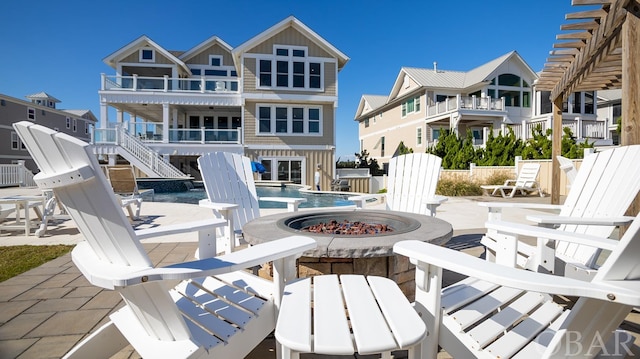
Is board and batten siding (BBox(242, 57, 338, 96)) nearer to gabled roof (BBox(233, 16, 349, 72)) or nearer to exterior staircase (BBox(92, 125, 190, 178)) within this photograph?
gabled roof (BBox(233, 16, 349, 72))

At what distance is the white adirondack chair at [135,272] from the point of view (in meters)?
1.05

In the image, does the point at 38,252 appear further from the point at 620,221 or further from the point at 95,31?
the point at 95,31

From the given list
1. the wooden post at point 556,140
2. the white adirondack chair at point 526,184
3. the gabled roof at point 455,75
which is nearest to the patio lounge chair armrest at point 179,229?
the wooden post at point 556,140

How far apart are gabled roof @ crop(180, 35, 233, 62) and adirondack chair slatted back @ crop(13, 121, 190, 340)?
20.3m

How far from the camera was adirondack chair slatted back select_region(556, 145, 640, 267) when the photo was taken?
7.47 ft

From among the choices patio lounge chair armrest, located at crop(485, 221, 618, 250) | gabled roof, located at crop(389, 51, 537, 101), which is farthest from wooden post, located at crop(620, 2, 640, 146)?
gabled roof, located at crop(389, 51, 537, 101)

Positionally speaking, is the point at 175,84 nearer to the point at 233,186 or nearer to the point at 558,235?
the point at 233,186

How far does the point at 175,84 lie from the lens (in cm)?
1627

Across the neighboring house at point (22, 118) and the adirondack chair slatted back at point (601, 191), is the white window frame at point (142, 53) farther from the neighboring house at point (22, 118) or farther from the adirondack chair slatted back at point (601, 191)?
the adirondack chair slatted back at point (601, 191)

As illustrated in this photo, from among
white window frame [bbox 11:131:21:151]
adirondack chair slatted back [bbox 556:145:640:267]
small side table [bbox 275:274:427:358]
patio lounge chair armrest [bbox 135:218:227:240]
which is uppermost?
white window frame [bbox 11:131:21:151]

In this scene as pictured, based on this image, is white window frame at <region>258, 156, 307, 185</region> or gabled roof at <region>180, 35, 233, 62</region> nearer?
white window frame at <region>258, 156, 307, 185</region>

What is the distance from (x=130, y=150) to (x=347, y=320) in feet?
53.9

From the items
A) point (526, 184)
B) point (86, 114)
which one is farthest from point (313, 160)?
point (86, 114)

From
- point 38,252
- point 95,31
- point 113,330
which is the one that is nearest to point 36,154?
point 113,330
